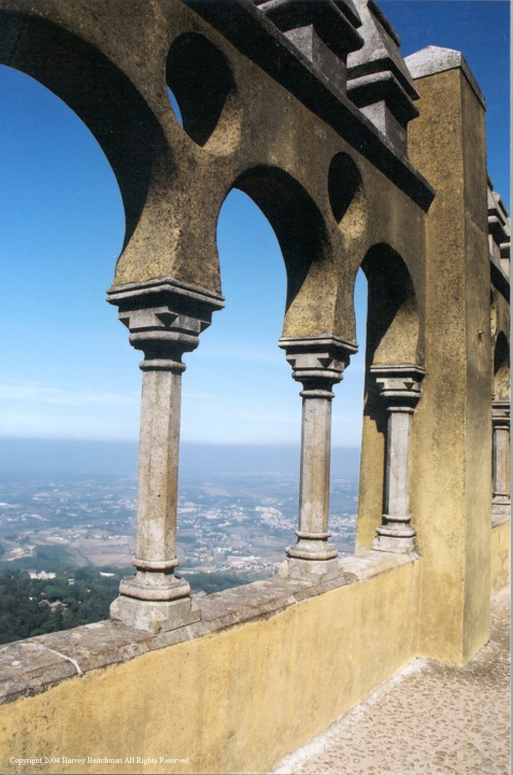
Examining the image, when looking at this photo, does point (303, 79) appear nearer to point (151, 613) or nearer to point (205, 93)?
point (205, 93)

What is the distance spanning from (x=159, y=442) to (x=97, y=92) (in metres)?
1.75

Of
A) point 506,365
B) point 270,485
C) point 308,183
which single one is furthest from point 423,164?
point 270,485

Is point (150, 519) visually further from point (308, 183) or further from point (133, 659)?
point (308, 183)

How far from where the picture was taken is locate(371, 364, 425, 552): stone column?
5.98 metres

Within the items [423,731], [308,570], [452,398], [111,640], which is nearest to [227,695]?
[111,640]

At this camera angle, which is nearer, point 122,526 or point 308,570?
point 308,570

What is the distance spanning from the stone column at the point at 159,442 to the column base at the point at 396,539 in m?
3.06

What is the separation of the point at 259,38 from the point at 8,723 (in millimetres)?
3765

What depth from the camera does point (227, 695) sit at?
11.5ft

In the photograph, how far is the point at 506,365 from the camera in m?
9.67

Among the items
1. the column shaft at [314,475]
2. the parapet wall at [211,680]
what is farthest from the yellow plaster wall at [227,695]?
the column shaft at [314,475]

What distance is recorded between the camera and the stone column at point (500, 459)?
975 centimetres

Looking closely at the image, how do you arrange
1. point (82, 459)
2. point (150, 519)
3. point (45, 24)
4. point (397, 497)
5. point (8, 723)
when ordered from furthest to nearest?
1. point (82, 459)
2. point (397, 497)
3. point (150, 519)
4. point (45, 24)
5. point (8, 723)

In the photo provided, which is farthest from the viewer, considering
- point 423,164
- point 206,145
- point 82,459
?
point 82,459
